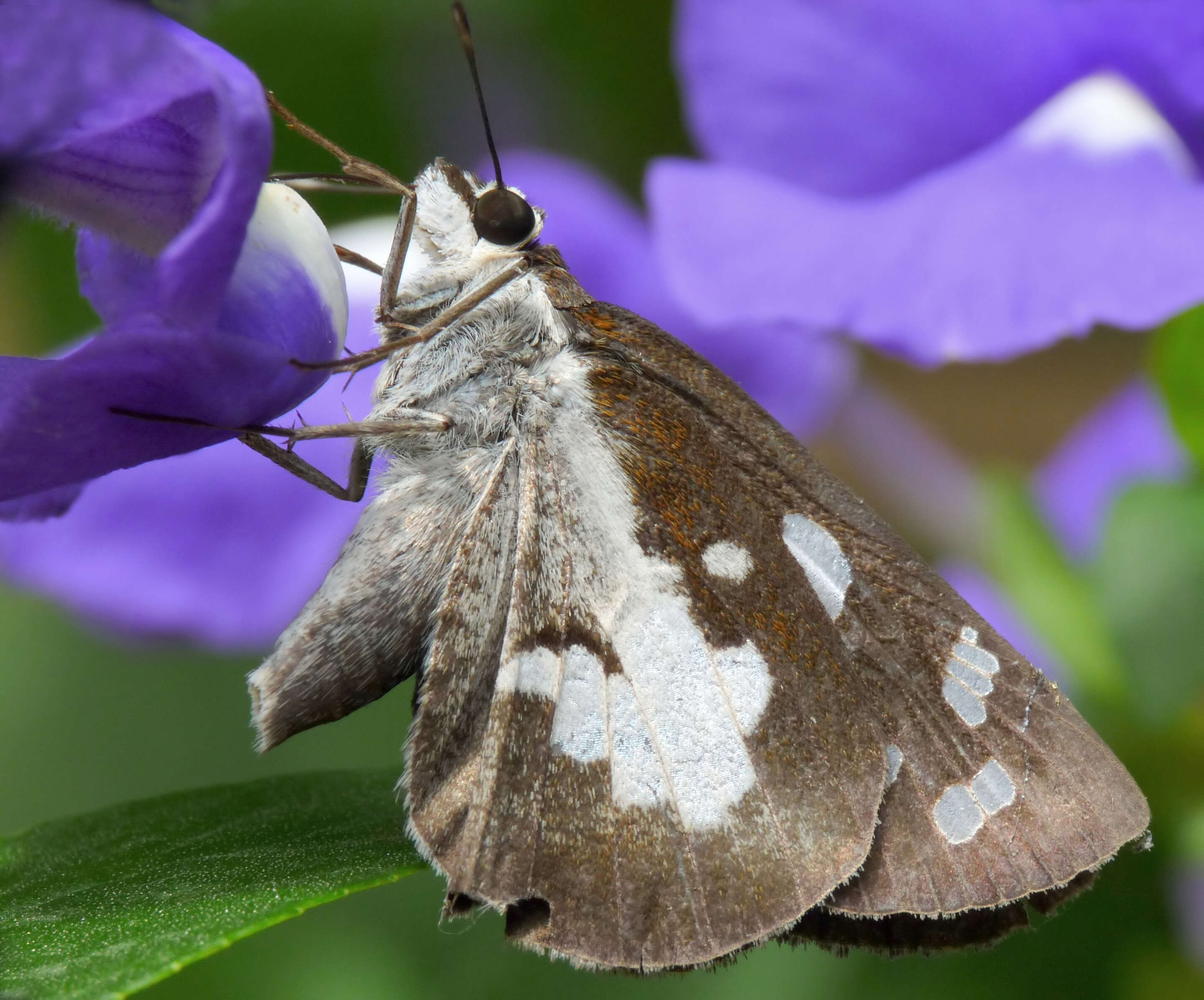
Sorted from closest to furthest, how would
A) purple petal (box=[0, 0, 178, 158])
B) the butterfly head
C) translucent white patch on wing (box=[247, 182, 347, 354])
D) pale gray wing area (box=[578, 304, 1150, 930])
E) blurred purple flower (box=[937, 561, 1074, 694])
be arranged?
purple petal (box=[0, 0, 178, 158]) → translucent white patch on wing (box=[247, 182, 347, 354]) → pale gray wing area (box=[578, 304, 1150, 930]) → the butterfly head → blurred purple flower (box=[937, 561, 1074, 694])

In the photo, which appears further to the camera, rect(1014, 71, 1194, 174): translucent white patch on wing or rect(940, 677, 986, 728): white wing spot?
rect(1014, 71, 1194, 174): translucent white patch on wing

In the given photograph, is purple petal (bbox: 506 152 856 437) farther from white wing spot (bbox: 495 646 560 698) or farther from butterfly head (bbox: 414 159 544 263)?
white wing spot (bbox: 495 646 560 698)

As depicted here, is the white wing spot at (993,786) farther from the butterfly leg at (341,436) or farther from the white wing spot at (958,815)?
the butterfly leg at (341,436)

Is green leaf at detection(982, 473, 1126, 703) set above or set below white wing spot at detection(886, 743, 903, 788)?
below

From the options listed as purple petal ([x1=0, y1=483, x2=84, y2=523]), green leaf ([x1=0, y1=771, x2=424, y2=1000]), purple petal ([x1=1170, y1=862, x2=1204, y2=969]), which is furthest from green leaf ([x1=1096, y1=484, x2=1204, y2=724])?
purple petal ([x1=0, y1=483, x2=84, y2=523])

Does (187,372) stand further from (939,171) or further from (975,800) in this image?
(939,171)

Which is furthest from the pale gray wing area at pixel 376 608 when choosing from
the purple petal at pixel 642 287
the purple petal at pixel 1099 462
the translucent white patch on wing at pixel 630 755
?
the purple petal at pixel 1099 462

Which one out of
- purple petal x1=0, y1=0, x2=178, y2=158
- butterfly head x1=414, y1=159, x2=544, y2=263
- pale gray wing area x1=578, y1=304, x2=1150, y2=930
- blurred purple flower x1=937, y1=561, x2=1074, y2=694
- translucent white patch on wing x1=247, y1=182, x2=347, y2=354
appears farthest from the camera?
blurred purple flower x1=937, y1=561, x2=1074, y2=694

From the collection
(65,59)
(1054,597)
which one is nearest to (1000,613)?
(1054,597)
